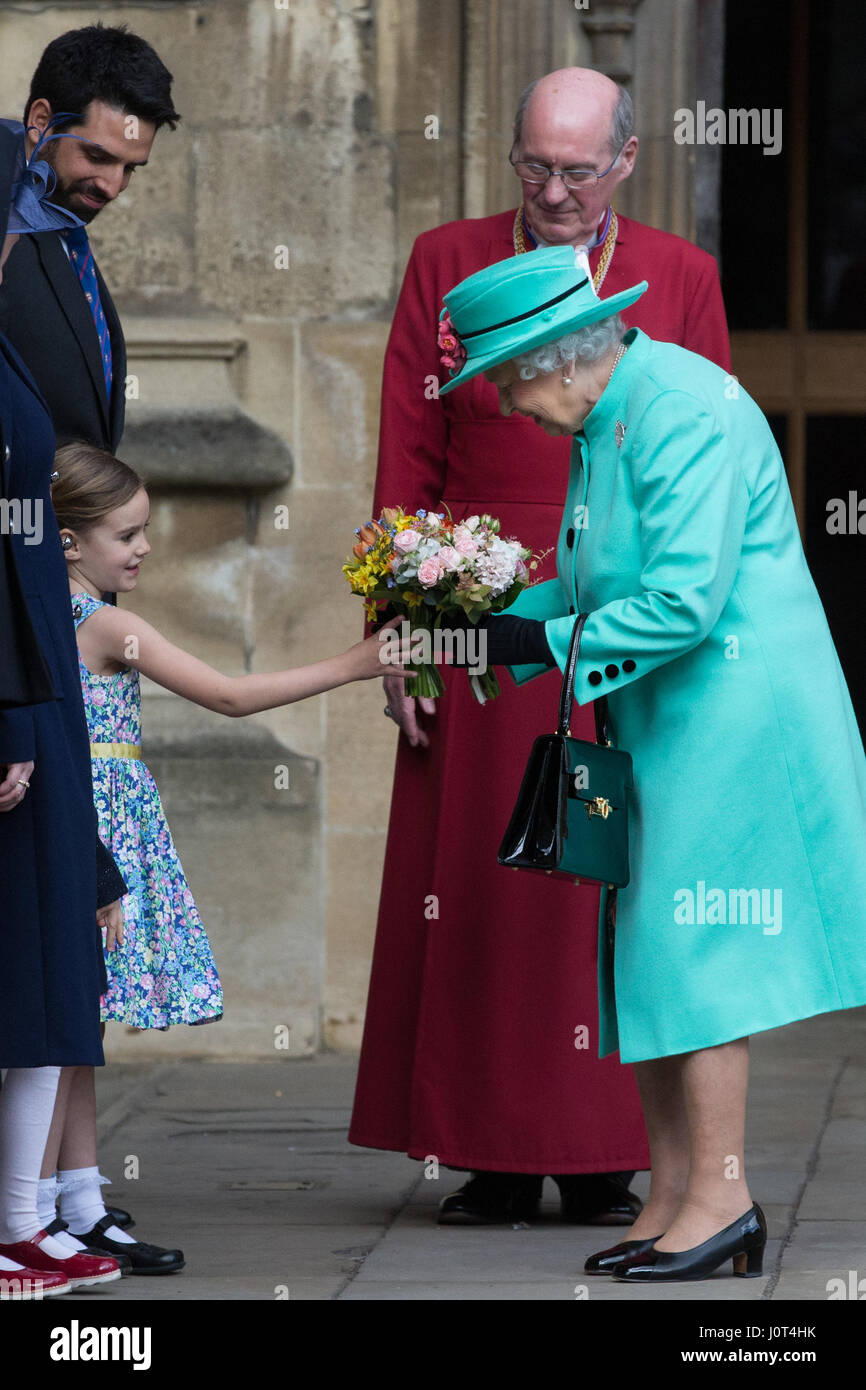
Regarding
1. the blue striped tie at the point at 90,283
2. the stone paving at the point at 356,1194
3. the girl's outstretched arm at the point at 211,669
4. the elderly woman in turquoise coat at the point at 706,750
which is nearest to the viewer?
the elderly woman in turquoise coat at the point at 706,750

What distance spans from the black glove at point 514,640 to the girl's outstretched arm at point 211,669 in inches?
8.1

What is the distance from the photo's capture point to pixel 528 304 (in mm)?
3793

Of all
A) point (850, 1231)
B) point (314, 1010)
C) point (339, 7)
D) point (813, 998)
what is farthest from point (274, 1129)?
point (339, 7)

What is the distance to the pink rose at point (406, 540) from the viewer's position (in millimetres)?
3834

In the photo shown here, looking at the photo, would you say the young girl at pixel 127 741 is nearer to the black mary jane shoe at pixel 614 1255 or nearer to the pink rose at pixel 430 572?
the pink rose at pixel 430 572

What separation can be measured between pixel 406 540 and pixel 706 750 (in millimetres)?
592

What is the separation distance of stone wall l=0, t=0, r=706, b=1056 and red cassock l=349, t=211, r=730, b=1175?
5.62 ft

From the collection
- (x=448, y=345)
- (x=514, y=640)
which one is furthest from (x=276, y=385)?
(x=514, y=640)

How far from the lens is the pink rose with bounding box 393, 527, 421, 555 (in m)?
3.83

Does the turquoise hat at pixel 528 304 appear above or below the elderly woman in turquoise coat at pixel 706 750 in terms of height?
above

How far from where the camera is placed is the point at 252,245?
6438 mm

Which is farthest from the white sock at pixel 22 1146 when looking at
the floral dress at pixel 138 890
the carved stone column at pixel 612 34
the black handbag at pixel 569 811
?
the carved stone column at pixel 612 34

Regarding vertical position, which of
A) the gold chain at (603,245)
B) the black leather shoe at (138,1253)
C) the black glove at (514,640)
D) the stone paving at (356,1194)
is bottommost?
the stone paving at (356,1194)

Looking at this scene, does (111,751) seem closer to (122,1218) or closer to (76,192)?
(122,1218)
